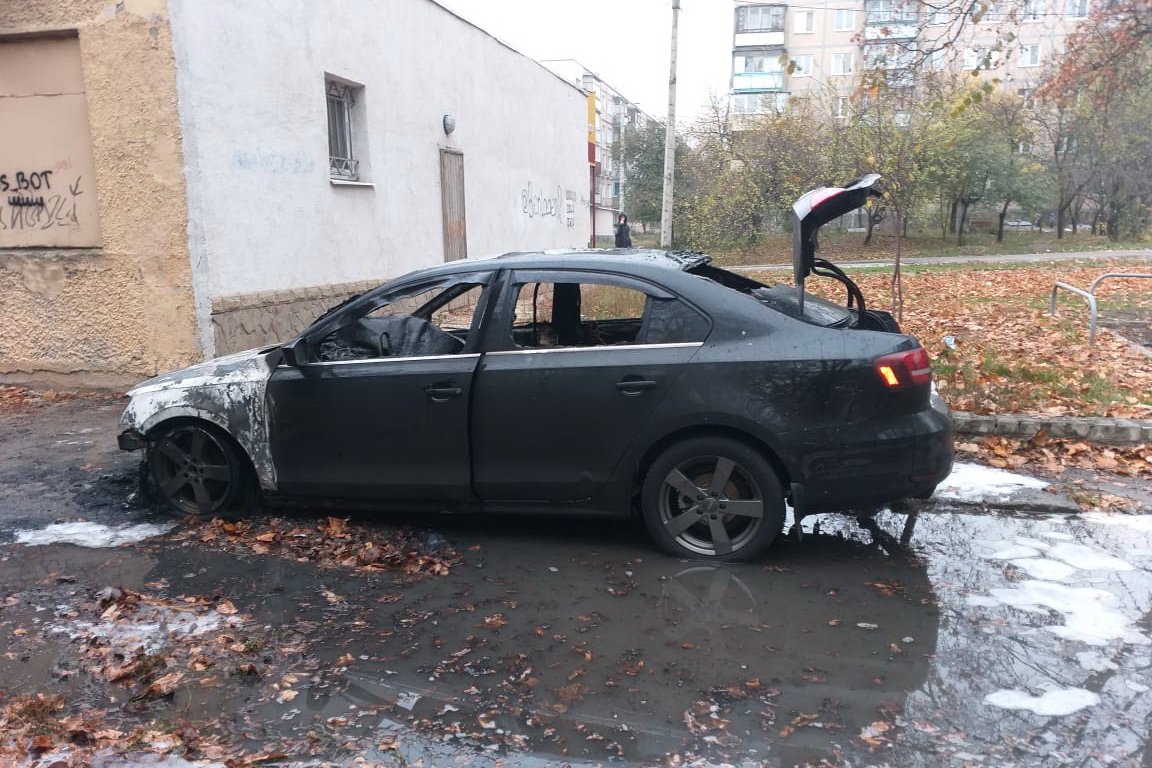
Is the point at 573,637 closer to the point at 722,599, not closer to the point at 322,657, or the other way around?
A: the point at 722,599

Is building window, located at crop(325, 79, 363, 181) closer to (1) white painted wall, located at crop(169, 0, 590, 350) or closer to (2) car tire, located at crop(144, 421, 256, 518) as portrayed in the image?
(1) white painted wall, located at crop(169, 0, 590, 350)

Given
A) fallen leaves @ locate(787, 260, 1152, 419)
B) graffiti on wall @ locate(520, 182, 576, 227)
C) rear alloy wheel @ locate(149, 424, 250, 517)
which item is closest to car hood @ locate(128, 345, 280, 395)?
rear alloy wheel @ locate(149, 424, 250, 517)

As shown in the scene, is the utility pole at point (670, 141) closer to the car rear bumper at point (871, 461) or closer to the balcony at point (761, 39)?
the car rear bumper at point (871, 461)

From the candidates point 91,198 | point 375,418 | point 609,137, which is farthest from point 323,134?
point 609,137

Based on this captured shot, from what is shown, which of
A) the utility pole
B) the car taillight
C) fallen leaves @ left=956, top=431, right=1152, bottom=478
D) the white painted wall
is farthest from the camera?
the utility pole

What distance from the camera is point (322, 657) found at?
3752 mm

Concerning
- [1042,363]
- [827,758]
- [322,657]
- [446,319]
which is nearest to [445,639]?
[322,657]

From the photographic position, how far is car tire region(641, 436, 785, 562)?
4.43m

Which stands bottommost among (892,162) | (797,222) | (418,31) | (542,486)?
(542,486)

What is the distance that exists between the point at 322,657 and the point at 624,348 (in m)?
2.10

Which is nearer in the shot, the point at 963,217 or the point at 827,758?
the point at 827,758

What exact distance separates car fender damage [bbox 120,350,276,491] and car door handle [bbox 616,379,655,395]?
6.95 feet

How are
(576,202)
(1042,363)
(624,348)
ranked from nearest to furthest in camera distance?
(624,348), (1042,363), (576,202)

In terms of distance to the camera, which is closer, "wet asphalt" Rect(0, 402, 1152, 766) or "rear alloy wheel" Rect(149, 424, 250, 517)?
"wet asphalt" Rect(0, 402, 1152, 766)
